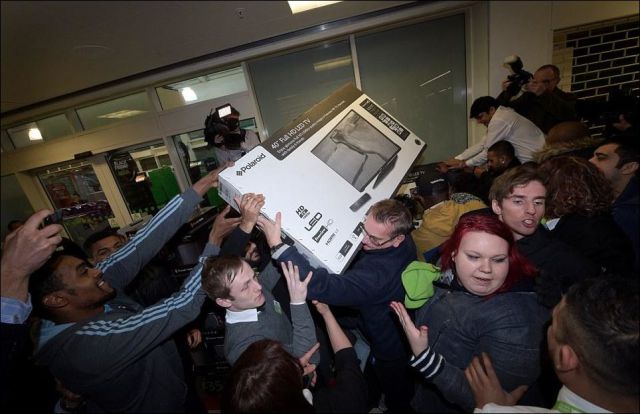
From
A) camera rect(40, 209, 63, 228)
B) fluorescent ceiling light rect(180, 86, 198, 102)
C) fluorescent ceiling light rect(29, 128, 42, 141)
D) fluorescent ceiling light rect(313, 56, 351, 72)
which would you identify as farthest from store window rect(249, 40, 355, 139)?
fluorescent ceiling light rect(29, 128, 42, 141)

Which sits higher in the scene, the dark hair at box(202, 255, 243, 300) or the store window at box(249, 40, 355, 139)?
the store window at box(249, 40, 355, 139)

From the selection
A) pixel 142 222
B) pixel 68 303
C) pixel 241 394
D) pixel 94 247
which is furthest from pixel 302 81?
pixel 241 394

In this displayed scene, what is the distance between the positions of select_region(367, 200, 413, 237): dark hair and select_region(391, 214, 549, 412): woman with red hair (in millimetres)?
236

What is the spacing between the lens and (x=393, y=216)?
120 cm

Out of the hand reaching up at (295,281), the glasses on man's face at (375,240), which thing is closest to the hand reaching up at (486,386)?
the glasses on man's face at (375,240)

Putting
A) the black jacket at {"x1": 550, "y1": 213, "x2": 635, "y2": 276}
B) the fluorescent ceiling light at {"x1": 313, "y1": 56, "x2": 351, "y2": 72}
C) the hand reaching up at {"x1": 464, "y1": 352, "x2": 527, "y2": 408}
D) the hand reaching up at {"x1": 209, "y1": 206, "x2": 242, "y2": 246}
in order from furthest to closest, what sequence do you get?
1. the fluorescent ceiling light at {"x1": 313, "y1": 56, "x2": 351, "y2": 72}
2. the hand reaching up at {"x1": 209, "y1": 206, "x2": 242, "y2": 246}
3. the black jacket at {"x1": 550, "y1": 213, "x2": 635, "y2": 276}
4. the hand reaching up at {"x1": 464, "y1": 352, "x2": 527, "y2": 408}

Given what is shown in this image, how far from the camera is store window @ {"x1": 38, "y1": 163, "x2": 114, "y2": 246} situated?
3234 mm

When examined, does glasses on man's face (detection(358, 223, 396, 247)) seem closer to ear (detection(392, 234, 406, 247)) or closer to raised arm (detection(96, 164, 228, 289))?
ear (detection(392, 234, 406, 247))

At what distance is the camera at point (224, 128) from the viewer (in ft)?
6.38

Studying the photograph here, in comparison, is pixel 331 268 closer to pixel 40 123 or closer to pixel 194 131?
pixel 194 131

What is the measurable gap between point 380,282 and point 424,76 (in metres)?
2.88

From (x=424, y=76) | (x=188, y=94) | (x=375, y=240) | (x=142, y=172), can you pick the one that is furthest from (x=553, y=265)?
(x=142, y=172)

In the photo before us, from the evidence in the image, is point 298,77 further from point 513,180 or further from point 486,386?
point 486,386

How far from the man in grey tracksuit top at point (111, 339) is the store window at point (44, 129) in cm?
408
